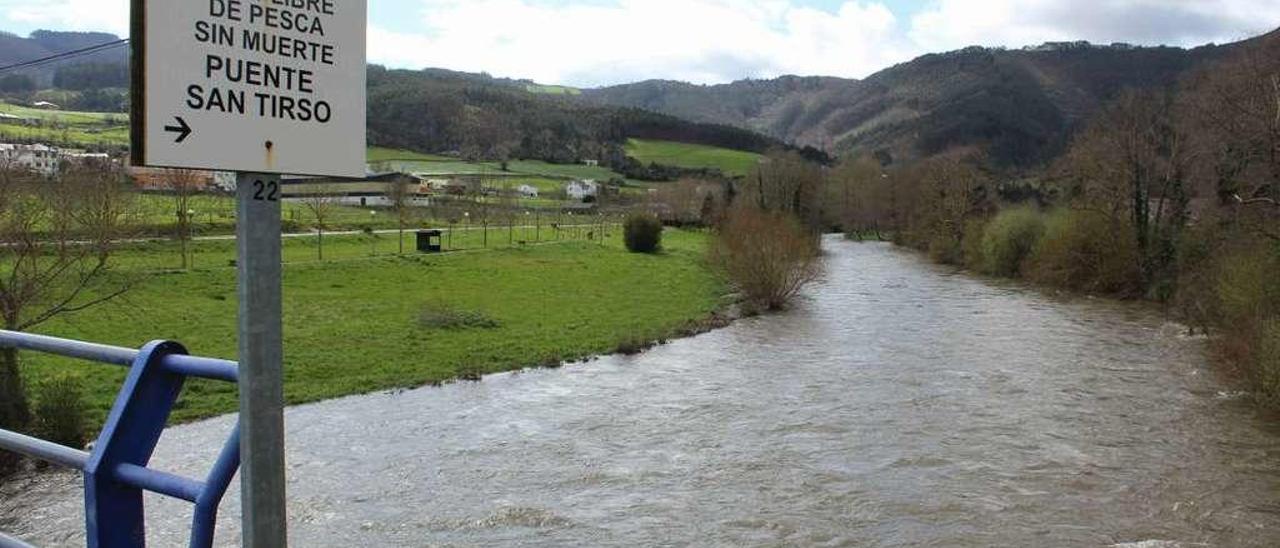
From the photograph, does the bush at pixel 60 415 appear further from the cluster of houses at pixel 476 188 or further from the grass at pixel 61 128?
the grass at pixel 61 128

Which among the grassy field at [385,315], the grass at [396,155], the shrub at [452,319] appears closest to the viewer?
the grassy field at [385,315]

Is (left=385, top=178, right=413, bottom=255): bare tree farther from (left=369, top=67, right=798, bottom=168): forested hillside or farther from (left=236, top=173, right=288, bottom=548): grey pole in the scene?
(left=369, top=67, right=798, bottom=168): forested hillside

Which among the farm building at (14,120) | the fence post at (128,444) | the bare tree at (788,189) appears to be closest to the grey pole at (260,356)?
the fence post at (128,444)

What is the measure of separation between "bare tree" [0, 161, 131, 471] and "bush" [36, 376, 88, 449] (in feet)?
0.79

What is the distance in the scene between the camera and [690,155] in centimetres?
13388

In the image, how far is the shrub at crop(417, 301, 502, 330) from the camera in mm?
27078

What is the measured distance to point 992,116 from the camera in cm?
13262

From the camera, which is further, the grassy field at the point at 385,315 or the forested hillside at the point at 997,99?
the forested hillside at the point at 997,99

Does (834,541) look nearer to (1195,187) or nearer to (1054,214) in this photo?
(1195,187)

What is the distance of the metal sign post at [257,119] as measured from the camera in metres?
2.22

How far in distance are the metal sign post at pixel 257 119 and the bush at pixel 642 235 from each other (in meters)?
54.6

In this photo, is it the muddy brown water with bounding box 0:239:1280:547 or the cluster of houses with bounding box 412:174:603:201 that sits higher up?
the cluster of houses with bounding box 412:174:603:201

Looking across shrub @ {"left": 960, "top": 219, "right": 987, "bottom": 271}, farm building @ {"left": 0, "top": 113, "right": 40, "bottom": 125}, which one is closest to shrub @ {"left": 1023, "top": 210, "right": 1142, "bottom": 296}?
shrub @ {"left": 960, "top": 219, "right": 987, "bottom": 271}

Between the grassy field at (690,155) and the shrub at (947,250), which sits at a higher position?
the grassy field at (690,155)
